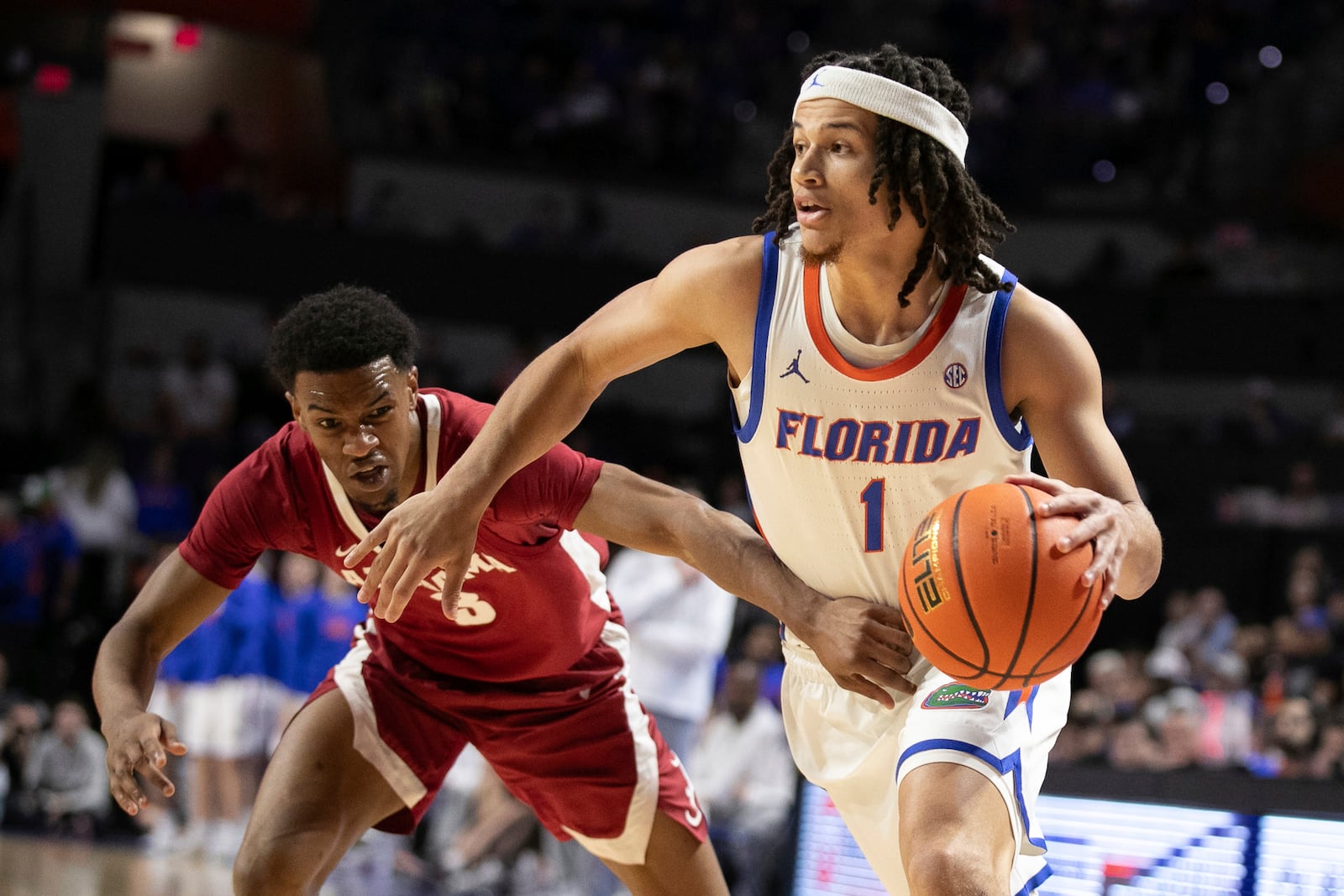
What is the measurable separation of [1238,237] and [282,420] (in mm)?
8937

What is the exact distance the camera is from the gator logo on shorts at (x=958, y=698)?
3.09m

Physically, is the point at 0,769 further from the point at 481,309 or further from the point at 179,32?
the point at 179,32

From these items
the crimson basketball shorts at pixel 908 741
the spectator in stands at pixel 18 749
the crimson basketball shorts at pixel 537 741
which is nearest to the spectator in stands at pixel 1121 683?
the crimson basketball shorts at pixel 537 741

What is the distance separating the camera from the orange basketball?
270cm

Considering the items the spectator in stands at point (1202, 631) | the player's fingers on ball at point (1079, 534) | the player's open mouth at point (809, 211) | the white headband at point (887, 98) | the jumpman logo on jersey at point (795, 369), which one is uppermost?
the white headband at point (887, 98)

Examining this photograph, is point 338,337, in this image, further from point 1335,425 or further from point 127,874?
point 1335,425

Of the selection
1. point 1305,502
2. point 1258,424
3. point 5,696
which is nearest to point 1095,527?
point 5,696

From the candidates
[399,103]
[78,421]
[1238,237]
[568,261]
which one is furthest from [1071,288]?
[78,421]

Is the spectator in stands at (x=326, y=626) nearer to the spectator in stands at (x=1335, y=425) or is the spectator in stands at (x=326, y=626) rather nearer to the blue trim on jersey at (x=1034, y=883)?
the blue trim on jersey at (x=1034, y=883)

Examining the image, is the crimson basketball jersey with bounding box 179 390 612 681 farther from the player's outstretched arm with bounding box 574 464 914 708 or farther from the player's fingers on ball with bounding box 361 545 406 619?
the player's fingers on ball with bounding box 361 545 406 619

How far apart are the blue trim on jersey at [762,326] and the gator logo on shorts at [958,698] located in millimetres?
726

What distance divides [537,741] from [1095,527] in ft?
5.94

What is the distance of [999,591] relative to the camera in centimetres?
273

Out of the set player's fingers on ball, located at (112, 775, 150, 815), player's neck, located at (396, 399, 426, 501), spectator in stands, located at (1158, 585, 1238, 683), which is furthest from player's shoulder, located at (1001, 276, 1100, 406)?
spectator in stands, located at (1158, 585, 1238, 683)
